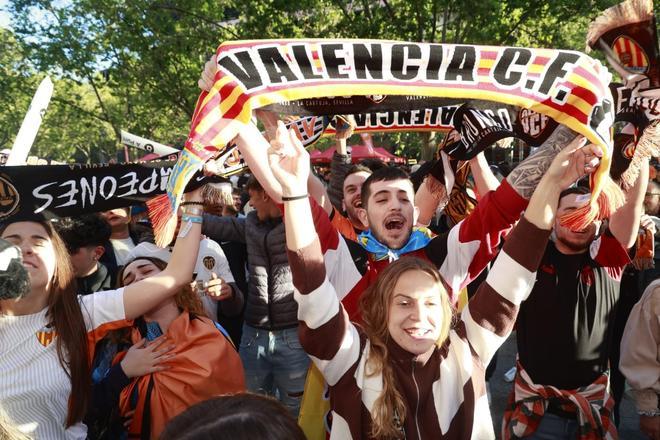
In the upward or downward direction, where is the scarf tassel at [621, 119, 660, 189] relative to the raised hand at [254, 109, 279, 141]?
downward

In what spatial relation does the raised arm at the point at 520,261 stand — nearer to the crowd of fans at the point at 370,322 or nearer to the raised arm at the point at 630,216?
the crowd of fans at the point at 370,322

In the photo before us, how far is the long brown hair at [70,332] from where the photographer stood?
81.9 inches


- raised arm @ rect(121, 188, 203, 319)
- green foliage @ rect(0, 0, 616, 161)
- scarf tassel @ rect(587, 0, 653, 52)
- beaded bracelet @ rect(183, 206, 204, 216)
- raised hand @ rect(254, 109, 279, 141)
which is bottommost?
raised arm @ rect(121, 188, 203, 319)

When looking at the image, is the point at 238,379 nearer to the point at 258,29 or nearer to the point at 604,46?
the point at 604,46

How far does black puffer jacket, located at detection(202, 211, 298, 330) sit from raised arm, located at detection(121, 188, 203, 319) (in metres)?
1.26

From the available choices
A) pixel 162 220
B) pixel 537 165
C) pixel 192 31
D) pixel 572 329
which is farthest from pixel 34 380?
pixel 192 31

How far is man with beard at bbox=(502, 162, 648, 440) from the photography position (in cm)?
252

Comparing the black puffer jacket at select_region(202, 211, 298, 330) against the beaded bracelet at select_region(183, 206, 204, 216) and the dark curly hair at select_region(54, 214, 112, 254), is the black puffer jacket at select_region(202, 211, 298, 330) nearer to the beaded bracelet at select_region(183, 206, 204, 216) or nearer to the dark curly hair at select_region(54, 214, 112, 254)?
the dark curly hair at select_region(54, 214, 112, 254)

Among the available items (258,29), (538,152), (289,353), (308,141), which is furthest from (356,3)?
(538,152)

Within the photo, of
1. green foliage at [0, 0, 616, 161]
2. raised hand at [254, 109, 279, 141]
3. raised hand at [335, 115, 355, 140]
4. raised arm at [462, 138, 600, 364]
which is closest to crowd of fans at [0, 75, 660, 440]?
raised arm at [462, 138, 600, 364]

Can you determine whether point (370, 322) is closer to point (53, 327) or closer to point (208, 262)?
point (53, 327)

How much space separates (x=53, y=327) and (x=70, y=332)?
70 millimetres

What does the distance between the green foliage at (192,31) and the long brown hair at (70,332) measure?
25.8 ft

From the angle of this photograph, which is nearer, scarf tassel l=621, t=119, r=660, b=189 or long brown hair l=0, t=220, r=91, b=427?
long brown hair l=0, t=220, r=91, b=427
